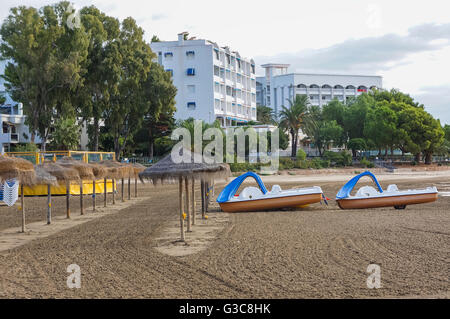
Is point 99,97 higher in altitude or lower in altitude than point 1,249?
higher

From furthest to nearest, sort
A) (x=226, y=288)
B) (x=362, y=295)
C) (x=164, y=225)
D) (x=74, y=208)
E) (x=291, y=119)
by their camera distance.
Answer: (x=291, y=119)
(x=74, y=208)
(x=164, y=225)
(x=226, y=288)
(x=362, y=295)

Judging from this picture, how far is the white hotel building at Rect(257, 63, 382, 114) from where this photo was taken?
105250mm

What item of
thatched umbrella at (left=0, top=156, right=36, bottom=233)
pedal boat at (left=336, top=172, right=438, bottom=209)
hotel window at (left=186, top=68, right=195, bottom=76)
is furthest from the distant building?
pedal boat at (left=336, top=172, right=438, bottom=209)

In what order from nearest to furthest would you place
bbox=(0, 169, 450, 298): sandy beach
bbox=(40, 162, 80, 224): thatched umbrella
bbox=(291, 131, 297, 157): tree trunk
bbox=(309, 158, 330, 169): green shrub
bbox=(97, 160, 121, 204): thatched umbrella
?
bbox=(0, 169, 450, 298): sandy beach, bbox=(40, 162, 80, 224): thatched umbrella, bbox=(97, 160, 121, 204): thatched umbrella, bbox=(309, 158, 330, 169): green shrub, bbox=(291, 131, 297, 157): tree trunk

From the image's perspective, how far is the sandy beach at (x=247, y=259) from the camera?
868 cm

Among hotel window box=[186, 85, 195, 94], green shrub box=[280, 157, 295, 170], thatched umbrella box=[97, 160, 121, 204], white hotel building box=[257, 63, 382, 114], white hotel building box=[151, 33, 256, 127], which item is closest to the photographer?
thatched umbrella box=[97, 160, 121, 204]

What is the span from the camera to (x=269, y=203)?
21453 millimetres

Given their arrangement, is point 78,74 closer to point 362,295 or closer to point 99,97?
point 99,97

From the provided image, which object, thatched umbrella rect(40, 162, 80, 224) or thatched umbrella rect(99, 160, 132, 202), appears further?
thatched umbrella rect(99, 160, 132, 202)

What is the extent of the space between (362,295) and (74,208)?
60.9ft

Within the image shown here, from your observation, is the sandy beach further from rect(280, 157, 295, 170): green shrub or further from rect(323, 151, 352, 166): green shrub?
rect(323, 151, 352, 166): green shrub

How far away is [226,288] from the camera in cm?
876

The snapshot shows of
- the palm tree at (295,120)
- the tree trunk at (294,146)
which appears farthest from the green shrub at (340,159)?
the palm tree at (295,120)
